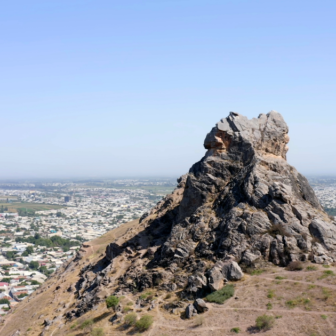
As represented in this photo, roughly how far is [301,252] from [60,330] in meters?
16.5

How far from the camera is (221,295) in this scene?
20969mm

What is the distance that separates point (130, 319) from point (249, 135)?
17572 mm

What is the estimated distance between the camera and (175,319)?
20.4m

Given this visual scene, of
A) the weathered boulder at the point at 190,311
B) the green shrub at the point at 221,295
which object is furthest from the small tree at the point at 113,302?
the green shrub at the point at 221,295

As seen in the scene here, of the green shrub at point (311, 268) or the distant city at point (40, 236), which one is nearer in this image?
the green shrub at point (311, 268)

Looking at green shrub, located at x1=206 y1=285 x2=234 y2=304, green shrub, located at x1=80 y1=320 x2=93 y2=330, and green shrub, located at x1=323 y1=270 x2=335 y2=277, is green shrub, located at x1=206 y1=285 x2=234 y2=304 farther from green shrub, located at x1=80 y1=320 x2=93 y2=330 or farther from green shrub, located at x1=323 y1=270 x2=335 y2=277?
green shrub, located at x1=80 y1=320 x2=93 y2=330

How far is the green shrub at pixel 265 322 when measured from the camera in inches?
703

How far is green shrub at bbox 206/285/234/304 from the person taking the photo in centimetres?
2064

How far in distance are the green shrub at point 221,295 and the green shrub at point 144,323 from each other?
3487 millimetres

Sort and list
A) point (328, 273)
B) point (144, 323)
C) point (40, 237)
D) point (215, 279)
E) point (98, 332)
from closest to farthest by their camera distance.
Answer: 1. point (144, 323)
2. point (98, 332)
3. point (328, 273)
4. point (215, 279)
5. point (40, 237)

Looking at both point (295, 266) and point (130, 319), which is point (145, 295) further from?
point (295, 266)

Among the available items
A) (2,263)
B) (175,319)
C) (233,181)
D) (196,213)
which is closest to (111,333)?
(175,319)

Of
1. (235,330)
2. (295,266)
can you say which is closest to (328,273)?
(295,266)

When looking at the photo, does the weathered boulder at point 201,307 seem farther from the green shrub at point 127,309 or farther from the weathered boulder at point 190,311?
the green shrub at point 127,309
